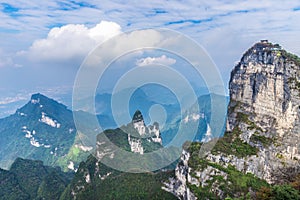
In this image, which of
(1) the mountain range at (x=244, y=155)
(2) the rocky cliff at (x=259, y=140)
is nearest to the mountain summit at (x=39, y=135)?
(1) the mountain range at (x=244, y=155)

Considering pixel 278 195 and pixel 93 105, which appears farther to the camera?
pixel 278 195

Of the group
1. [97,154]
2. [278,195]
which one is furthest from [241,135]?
[97,154]

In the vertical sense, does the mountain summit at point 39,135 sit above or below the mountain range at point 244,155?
below

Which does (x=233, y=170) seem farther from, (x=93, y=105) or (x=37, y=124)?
(x=37, y=124)

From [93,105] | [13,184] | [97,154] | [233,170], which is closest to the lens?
[93,105]

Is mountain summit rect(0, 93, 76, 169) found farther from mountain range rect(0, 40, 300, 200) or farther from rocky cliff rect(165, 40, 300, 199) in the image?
rocky cliff rect(165, 40, 300, 199)

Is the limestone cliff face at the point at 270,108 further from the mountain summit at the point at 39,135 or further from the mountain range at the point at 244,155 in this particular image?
the mountain summit at the point at 39,135

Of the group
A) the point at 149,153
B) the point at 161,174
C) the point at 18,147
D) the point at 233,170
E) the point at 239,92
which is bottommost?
the point at 18,147

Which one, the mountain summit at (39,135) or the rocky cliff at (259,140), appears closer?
Result: the rocky cliff at (259,140)
